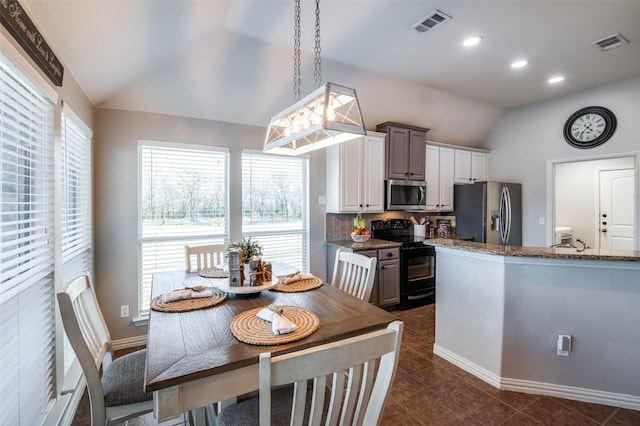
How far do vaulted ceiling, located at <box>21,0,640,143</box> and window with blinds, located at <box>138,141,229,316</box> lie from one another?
45 cm

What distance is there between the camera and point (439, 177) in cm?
464

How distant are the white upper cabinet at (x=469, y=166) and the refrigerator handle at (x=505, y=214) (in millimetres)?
638

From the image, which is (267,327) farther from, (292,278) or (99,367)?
(99,367)

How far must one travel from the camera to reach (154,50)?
2303 mm

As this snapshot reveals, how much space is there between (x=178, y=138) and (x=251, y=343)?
2.55 meters

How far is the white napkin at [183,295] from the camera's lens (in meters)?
1.74

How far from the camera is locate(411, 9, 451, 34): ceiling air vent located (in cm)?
235

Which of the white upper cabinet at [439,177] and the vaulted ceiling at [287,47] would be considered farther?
the white upper cabinet at [439,177]

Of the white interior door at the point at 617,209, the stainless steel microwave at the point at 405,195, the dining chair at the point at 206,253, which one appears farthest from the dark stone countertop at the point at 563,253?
the white interior door at the point at 617,209

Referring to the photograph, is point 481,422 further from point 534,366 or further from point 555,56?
point 555,56

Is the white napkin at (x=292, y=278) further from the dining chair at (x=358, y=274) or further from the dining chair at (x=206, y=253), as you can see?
the dining chair at (x=206, y=253)

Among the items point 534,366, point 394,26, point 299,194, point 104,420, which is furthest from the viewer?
point 299,194

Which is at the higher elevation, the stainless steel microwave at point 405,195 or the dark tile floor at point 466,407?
the stainless steel microwave at point 405,195

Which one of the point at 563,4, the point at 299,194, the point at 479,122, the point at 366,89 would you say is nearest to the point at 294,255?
the point at 299,194
